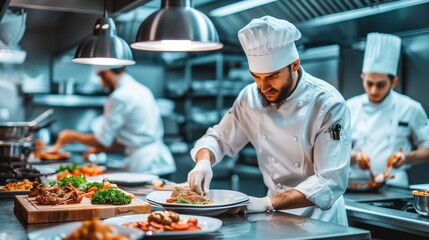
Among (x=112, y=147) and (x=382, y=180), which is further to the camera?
(x=112, y=147)

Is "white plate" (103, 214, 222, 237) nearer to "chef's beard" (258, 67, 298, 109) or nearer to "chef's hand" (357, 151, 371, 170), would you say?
"chef's beard" (258, 67, 298, 109)

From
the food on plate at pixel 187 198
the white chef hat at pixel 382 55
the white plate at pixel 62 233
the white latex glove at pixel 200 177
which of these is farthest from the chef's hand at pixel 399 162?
the white plate at pixel 62 233

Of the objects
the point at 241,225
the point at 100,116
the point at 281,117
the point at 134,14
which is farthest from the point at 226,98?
the point at 241,225

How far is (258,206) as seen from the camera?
2.19 m

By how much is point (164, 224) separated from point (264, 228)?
37 cm

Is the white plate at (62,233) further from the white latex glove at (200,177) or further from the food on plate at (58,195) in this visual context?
the white latex glove at (200,177)

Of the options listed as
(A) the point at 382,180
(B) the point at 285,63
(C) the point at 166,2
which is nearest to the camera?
(C) the point at 166,2

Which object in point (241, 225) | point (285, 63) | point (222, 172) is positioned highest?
point (285, 63)

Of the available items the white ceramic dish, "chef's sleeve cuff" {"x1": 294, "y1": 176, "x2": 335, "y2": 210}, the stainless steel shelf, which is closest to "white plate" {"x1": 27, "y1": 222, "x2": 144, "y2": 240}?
the white ceramic dish

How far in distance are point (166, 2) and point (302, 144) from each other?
2.97 feet

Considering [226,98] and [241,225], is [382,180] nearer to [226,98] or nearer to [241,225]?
[241,225]

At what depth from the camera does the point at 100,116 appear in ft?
25.9

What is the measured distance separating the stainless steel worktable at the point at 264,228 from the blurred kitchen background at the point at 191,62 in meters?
1.71

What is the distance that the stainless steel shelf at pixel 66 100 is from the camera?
7441mm
